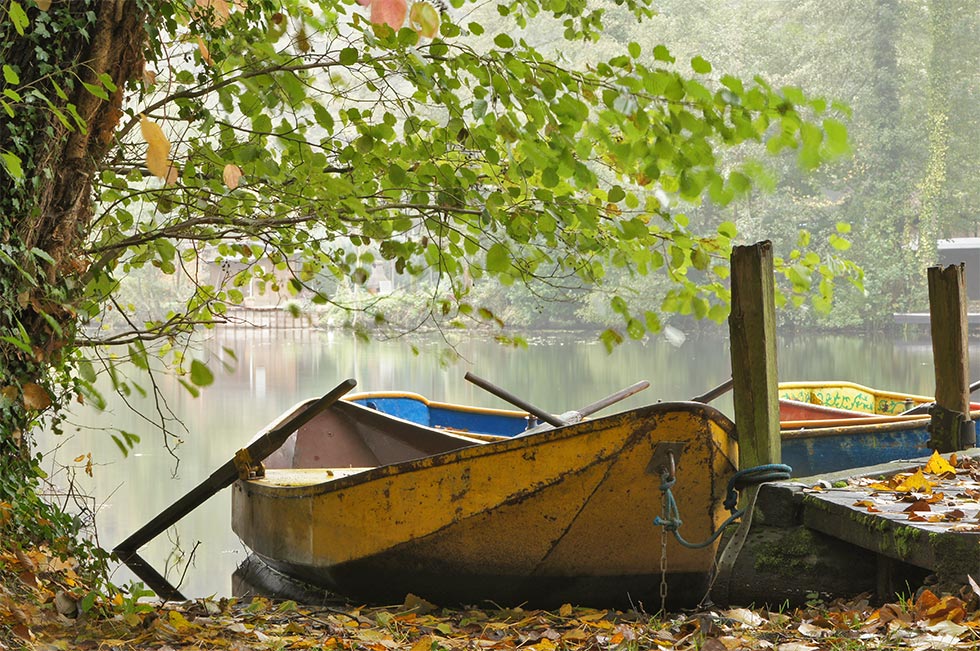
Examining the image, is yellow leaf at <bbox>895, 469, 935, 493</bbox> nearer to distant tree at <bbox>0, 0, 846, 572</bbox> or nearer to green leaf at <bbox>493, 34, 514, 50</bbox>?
distant tree at <bbox>0, 0, 846, 572</bbox>

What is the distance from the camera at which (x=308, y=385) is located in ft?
83.9

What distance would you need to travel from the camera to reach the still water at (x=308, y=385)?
10.2m

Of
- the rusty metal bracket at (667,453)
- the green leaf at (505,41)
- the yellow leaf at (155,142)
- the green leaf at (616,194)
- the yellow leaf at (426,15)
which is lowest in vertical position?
the rusty metal bracket at (667,453)

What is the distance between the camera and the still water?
33.6 ft

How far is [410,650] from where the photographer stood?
155 inches

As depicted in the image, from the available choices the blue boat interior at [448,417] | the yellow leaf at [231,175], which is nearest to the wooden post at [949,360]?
the blue boat interior at [448,417]

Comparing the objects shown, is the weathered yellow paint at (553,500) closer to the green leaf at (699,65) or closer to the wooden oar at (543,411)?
the wooden oar at (543,411)

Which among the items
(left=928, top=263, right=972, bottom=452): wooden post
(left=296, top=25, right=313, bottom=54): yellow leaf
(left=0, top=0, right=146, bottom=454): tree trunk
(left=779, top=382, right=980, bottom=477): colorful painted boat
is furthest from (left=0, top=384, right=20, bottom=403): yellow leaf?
(left=779, top=382, right=980, bottom=477): colorful painted boat

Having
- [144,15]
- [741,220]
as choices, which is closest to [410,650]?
[144,15]

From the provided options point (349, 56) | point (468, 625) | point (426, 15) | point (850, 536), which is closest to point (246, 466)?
point (468, 625)

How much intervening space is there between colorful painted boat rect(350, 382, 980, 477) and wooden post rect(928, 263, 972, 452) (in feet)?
1.44

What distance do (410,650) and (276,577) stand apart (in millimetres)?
3746

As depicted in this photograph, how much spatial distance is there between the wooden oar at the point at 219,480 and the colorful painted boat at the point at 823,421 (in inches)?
85.6

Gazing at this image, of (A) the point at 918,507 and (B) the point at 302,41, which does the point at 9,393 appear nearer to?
(B) the point at 302,41
